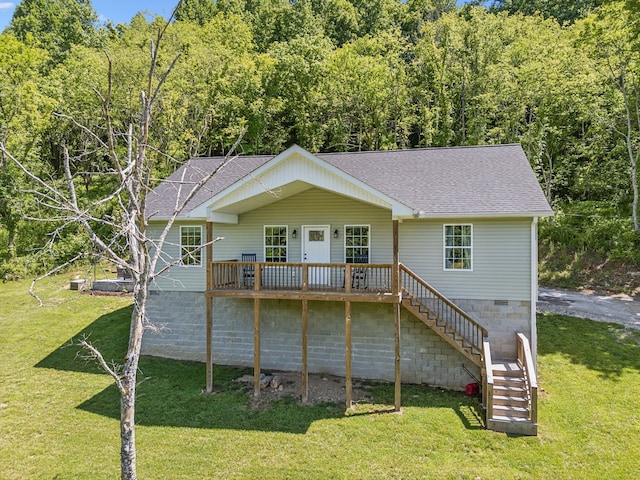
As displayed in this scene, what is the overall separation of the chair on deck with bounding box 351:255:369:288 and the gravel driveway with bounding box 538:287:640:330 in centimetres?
836

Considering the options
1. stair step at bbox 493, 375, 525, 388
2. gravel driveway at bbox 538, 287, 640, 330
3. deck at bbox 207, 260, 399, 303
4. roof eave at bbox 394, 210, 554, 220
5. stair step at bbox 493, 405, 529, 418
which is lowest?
stair step at bbox 493, 405, 529, 418

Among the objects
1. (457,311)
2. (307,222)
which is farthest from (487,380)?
(307,222)

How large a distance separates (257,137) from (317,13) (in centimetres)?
1724

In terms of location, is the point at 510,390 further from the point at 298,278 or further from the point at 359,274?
the point at 298,278

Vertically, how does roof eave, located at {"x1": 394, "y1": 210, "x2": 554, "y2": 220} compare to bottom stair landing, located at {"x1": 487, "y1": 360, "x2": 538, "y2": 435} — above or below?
above

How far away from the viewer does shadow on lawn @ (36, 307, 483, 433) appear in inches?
379

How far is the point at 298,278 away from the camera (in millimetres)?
12641

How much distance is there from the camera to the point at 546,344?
13.0m

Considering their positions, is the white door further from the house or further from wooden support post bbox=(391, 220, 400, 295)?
wooden support post bbox=(391, 220, 400, 295)

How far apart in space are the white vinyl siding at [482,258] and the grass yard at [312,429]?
2828 millimetres

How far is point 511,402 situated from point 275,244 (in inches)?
320

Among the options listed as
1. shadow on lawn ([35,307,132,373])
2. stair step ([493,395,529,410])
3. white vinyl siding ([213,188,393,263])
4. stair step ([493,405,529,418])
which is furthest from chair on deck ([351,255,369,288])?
shadow on lawn ([35,307,132,373])

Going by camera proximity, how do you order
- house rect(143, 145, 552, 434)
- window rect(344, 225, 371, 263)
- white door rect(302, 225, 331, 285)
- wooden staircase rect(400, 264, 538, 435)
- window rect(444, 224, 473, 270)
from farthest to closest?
1. white door rect(302, 225, 331, 285)
2. window rect(344, 225, 371, 263)
3. window rect(444, 224, 473, 270)
4. house rect(143, 145, 552, 434)
5. wooden staircase rect(400, 264, 538, 435)

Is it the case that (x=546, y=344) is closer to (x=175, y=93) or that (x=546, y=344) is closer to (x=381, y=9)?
(x=175, y=93)
